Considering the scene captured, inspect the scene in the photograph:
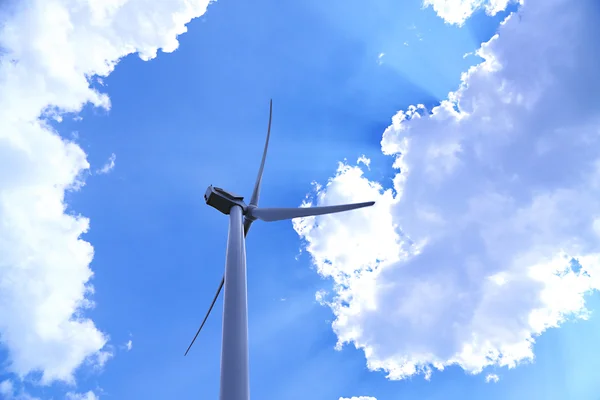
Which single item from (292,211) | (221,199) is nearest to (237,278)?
(221,199)

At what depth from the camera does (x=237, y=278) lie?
14617 millimetres

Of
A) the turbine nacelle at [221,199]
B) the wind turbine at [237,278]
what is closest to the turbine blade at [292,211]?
the wind turbine at [237,278]

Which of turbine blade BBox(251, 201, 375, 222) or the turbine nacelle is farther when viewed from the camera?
turbine blade BBox(251, 201, 375, 222)

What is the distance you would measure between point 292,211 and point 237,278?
7786 mm

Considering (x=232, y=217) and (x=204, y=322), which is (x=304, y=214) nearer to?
(x=232, y=217)

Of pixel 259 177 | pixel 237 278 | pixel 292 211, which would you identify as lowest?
pixel 237 278

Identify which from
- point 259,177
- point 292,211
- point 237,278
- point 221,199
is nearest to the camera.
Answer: point 237,278

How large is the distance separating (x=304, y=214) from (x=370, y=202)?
11.9ft

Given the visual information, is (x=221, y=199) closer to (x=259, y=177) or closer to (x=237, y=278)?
(x=259, y=177)

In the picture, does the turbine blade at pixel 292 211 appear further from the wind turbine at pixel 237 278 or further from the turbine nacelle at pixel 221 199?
the turbine nacelle at pixel 221 199

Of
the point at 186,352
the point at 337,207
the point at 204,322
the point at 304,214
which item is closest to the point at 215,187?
the point at 304,214

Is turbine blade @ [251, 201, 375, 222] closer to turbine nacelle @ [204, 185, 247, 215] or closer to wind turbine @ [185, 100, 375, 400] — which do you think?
wind turbine @ [185, 100, 375, 400]

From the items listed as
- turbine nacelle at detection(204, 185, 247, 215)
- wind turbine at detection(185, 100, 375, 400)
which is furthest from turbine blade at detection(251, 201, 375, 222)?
turbine nacelle at detection(204, 185, 247, 215)

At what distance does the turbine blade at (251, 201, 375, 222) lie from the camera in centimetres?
2188
